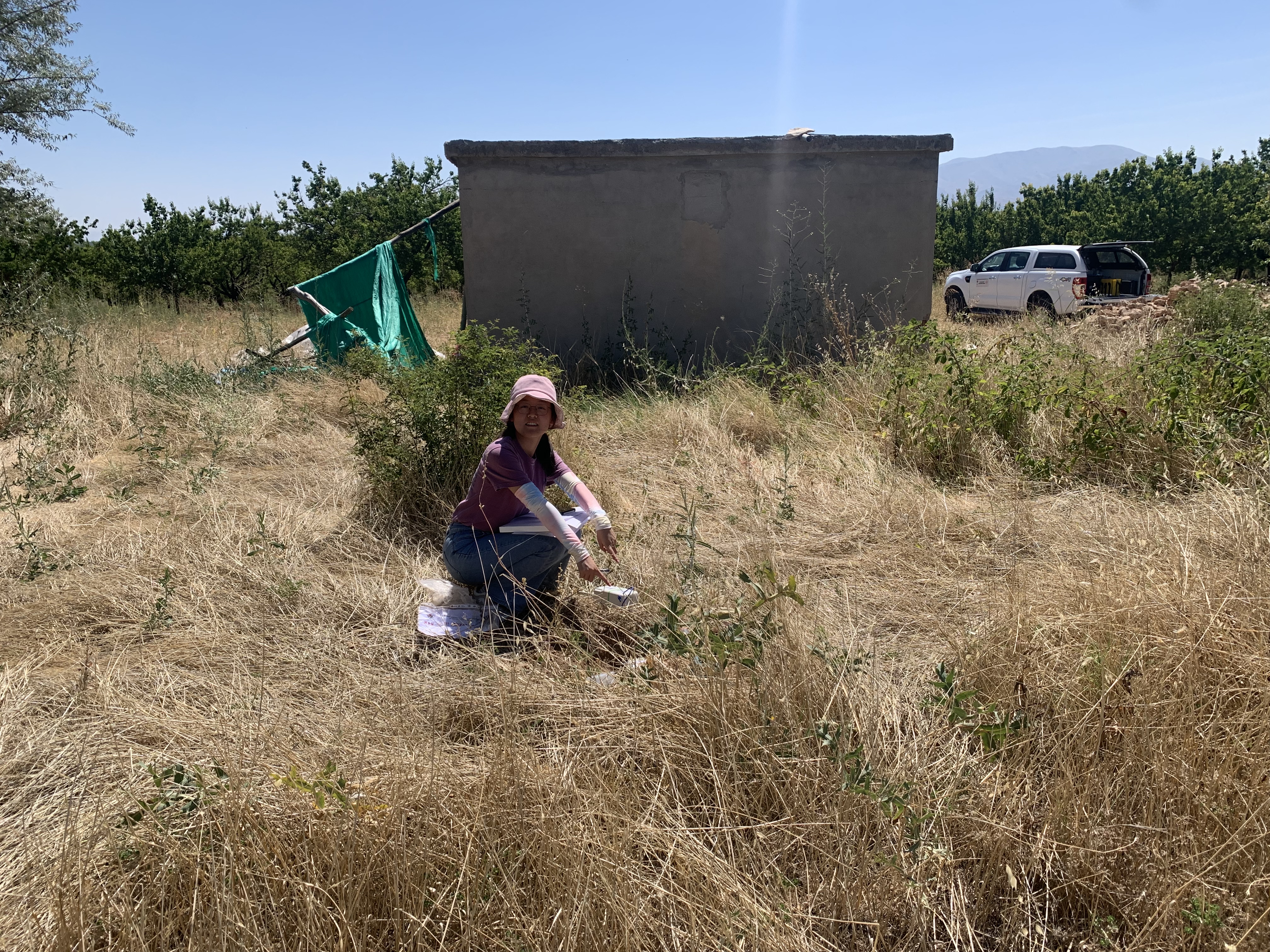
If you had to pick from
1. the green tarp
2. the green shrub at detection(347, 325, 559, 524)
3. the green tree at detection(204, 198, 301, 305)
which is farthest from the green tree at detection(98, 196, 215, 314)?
the green shrub at detection(347, 325, 559, 524)

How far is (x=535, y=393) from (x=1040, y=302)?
42.1 ft

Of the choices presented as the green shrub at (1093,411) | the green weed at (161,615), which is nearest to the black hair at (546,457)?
the green weed at (161,615)

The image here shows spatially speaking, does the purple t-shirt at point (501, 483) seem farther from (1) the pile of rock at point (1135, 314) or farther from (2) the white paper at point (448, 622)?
(1) the pile of rock at point (1135, 314)

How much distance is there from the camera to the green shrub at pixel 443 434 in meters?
4.89

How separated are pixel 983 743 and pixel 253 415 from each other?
6175 millimetres

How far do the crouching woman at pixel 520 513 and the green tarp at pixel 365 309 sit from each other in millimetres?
4956

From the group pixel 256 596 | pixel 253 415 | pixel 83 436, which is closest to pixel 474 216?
pixel 253 415

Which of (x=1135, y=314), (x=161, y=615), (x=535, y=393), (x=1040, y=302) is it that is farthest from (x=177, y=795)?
(x=1040, y=302)

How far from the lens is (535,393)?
3.49 m

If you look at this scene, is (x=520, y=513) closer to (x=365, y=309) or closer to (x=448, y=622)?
(x=448, y=622)

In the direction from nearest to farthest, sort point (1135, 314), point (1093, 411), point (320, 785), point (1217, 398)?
point (320, 785) → point (1217, 398) → point (1093, 411) → point (1135, 314)

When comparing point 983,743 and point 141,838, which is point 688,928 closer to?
point 983,743

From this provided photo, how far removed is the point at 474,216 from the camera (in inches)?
330

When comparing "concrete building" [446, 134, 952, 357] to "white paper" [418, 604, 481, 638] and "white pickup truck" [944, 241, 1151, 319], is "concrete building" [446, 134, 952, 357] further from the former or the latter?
"white paper" [418, 604, 481, 638]
